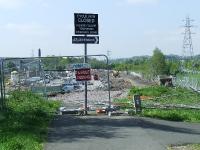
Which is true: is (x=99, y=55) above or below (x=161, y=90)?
above

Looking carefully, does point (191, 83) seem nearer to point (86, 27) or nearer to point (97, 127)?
point (86, 27)

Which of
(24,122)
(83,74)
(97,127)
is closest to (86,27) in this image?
(83,74)

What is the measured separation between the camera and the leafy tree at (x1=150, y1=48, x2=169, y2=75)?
118625 millimetres

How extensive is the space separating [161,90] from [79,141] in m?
37.3

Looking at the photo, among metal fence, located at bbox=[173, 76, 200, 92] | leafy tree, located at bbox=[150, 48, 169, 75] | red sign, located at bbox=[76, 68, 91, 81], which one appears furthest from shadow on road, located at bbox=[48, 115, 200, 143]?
leafy tree, located at bbox=[150, 48, 169, 75]

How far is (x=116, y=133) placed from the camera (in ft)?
47.9

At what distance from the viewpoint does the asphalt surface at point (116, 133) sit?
12641 mm

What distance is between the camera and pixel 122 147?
1242 cm

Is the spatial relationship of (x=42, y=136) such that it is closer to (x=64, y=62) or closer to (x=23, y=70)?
(x=23, y=70)

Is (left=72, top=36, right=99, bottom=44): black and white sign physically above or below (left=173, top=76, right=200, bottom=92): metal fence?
above

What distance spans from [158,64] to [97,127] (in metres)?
105

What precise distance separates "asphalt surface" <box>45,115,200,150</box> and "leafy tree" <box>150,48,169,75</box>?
100097 millimetres

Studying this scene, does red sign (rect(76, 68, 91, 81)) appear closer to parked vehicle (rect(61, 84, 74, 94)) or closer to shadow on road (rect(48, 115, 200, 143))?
shadow on road (rect(48, 115, 200, 143))

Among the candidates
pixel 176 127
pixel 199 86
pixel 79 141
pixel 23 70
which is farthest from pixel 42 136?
pixel 199 86
